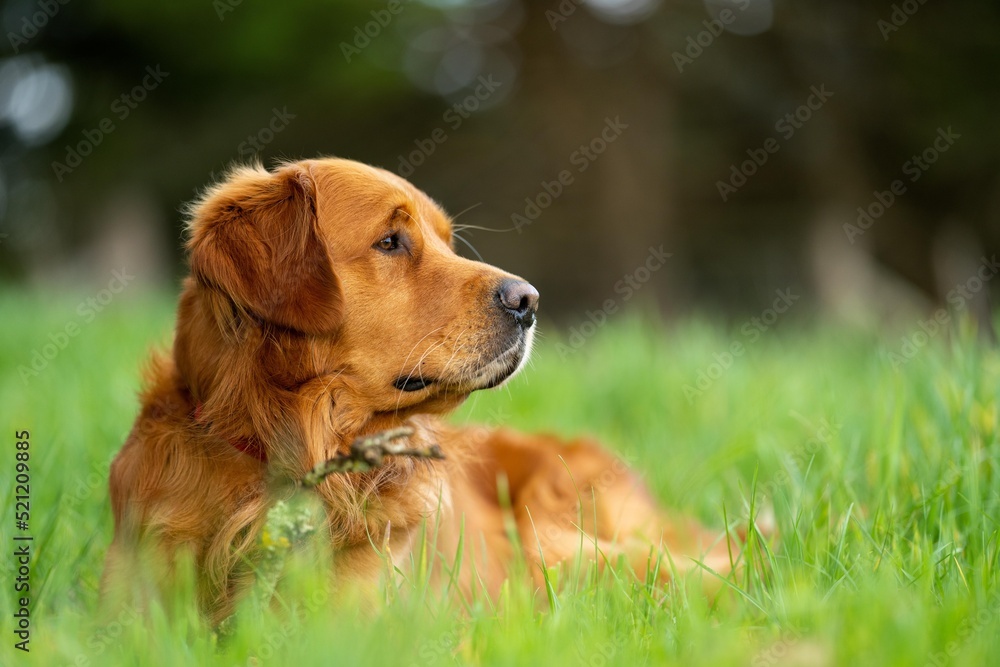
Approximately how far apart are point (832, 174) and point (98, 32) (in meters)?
9.27

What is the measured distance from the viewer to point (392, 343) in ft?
8.16

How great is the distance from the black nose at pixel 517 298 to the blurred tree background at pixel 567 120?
6.77 meters

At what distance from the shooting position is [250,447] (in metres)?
2.35

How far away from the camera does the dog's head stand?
7.77ft

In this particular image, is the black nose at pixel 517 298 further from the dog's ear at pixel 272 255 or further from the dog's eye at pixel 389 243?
the dog's ear at pixel 272 255

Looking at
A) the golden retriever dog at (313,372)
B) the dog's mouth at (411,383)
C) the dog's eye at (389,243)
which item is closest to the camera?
the golden retriever dog at (313,372)

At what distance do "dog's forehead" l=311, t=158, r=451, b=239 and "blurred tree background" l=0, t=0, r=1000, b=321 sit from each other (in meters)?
6.85

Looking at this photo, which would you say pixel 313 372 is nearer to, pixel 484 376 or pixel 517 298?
pixel 484 376

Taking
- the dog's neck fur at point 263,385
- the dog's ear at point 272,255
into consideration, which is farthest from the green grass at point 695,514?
the dog's ear at point 272,255

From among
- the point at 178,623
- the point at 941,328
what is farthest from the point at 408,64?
the point at 178,623

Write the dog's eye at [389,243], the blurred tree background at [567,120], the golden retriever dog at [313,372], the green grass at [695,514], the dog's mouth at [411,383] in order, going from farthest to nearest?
the blurred tree background at [567,120], the dog's eye at [389,243], the dog's mouth at [411,383], the golden retriever dog at [313,372], the green grass at [695,514]

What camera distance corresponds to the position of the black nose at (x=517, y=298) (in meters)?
2.55

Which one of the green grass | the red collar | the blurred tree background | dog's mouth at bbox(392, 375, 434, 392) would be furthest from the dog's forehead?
the blurred tree background

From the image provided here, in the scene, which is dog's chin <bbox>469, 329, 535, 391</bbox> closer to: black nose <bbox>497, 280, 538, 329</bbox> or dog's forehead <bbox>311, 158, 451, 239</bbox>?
black nose <bbox>497, 280, 538, 329</bbox>
